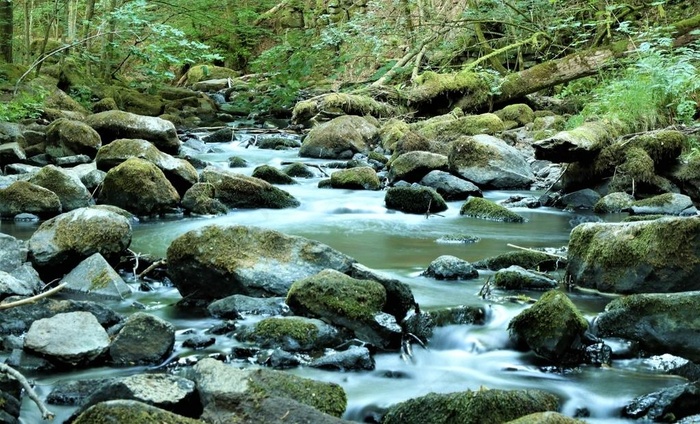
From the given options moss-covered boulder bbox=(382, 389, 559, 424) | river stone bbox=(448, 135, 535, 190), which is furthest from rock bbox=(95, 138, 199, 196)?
moss-covered boulder bbox=(382, 389, 559, 424)

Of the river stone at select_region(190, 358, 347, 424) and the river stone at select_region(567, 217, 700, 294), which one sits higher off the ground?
the river stone at select_region(567, 217, 700, 294)

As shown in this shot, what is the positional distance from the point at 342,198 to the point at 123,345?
257 inches

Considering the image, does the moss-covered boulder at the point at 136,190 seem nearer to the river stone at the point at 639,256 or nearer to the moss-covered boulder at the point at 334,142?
the moss-covered boulder at the point at 334,142

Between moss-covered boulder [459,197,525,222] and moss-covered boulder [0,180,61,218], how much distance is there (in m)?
4.90

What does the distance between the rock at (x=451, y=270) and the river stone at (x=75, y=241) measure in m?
2.57

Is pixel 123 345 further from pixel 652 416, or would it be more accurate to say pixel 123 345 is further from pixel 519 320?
pixel 652 416

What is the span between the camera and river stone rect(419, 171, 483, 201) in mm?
10695

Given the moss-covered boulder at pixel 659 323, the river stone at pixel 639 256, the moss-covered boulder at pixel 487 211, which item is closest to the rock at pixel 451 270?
the river stone at pixel 639 256

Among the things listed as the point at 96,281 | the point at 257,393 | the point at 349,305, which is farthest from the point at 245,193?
the point at 257,393

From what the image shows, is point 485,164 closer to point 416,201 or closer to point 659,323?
point 416,201

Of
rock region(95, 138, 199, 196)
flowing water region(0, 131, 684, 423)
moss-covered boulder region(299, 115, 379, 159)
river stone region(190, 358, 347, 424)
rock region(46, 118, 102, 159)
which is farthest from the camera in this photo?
moss-covered boulder region(299, 115, 379, 159)

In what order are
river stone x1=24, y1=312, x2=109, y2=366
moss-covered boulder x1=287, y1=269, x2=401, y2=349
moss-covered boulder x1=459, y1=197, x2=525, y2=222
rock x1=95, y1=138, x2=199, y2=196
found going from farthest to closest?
rock x1=95, y1=138, x2=199, y2=196, moss-covered boulder x1=459, y1=197, x2=525, y2=222, moss-covered boulder x1=287, y1=269, x2=401, y2=349, river stone x1=24, y1=312, x2=109, y2=366

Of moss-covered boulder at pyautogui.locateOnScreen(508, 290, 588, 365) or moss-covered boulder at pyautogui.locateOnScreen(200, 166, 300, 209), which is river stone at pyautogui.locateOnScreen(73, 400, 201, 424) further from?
moss-covered boulder at pyautogui.locateOnScreen(200, 166, 300, 209)

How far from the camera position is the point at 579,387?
4.02 m
